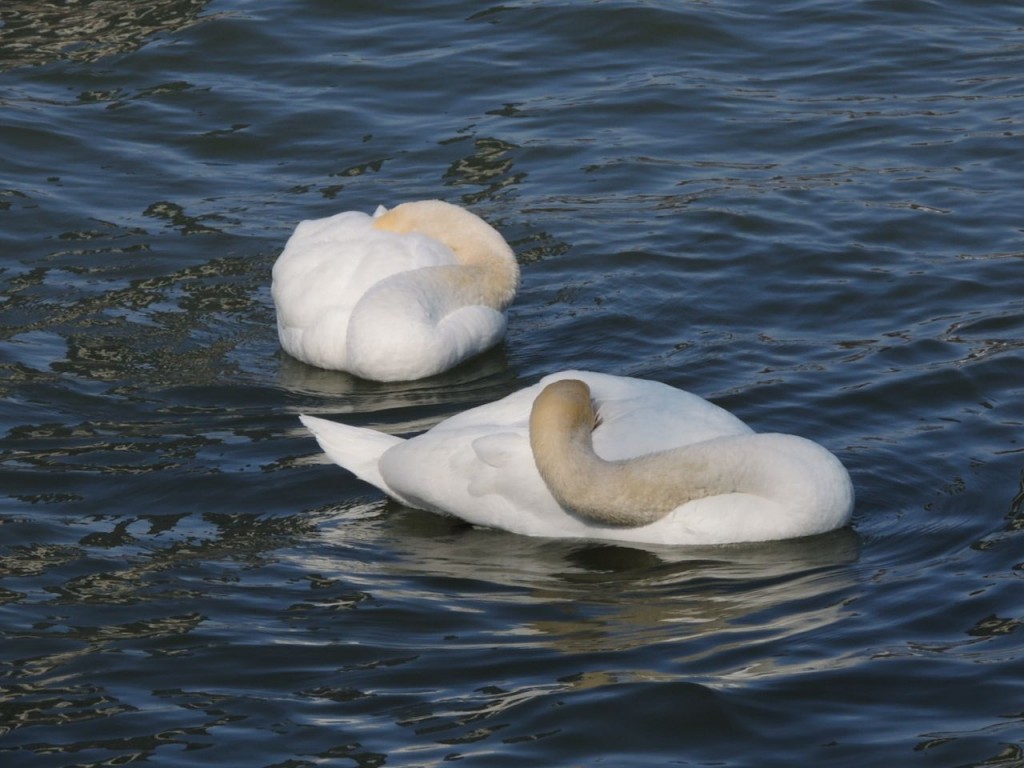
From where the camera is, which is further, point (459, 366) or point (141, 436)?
point (459, 366)

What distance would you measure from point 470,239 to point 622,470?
3176 millimetres

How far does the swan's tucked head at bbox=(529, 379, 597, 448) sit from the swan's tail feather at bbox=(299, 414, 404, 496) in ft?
2.80

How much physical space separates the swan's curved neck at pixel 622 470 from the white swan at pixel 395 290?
7.53 feet

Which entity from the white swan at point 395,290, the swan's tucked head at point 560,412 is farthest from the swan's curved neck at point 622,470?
the white swan at point 395,290

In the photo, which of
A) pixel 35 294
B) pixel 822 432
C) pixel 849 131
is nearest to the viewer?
pixel 822 432

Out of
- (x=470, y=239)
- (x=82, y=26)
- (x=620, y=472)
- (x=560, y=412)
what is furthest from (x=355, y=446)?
(x=82, y=26)

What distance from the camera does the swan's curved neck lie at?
7.00m

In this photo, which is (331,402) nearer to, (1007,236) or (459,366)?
(459,366)

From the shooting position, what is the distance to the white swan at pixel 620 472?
7.05 m

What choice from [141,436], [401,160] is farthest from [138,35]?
[141,436]

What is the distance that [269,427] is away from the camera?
8617mm

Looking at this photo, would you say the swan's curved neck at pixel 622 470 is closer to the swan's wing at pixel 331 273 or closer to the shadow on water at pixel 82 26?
the swan's wing at pixel 331 273

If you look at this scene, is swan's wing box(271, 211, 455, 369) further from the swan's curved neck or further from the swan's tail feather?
the swan's curved neck

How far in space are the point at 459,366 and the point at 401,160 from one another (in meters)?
3.18
